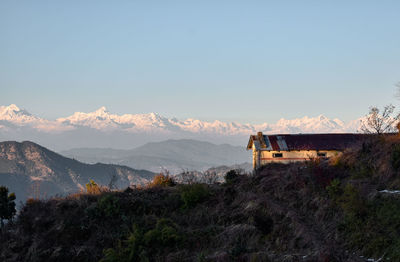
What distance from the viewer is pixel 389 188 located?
56.9 feet

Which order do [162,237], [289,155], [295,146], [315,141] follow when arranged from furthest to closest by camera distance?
[315,141], [295,146], [289,155], [162,237]

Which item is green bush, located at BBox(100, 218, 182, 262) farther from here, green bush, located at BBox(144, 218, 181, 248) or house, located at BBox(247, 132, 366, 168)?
house, located at BBox(247, 132, 366, 168)

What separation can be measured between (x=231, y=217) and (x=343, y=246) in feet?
23.5

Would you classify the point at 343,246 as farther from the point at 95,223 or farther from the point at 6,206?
the point at 6,206

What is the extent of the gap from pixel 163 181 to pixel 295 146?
60.2 feet

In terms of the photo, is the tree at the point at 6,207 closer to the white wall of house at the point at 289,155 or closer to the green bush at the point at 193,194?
the green bush at the point at 193,194

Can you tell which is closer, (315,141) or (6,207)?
(6,207)

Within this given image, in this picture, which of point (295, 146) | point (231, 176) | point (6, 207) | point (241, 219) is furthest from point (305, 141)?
point (6, 207)

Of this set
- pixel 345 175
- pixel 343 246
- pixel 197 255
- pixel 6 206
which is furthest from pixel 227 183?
pixel 6 206

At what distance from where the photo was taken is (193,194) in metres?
23.5

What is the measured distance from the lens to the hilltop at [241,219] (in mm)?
14758

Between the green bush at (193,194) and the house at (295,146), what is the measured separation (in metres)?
17.3

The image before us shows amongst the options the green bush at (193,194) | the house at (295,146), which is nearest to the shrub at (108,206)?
the green bush at (193,194)

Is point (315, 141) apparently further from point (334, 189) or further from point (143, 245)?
point (143, 245)
